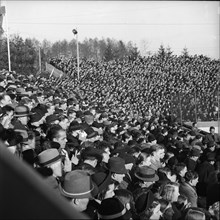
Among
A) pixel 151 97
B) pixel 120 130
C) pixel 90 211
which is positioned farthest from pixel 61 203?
pixel 151 97

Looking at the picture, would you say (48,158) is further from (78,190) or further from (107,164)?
(78,190)

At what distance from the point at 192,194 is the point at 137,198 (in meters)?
1.27

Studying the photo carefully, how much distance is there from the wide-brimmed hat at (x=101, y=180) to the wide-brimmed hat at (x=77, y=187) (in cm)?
45

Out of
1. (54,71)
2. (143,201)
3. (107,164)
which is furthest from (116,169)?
(54,71)

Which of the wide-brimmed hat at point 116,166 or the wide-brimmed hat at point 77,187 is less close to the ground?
the wide-brimmed hat at point 77,187

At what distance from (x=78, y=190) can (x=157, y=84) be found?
2126 cm

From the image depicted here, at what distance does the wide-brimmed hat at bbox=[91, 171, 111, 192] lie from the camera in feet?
9.96

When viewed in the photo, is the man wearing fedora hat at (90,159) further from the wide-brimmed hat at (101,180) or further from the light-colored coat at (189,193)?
the light-colored coat at (189,193)

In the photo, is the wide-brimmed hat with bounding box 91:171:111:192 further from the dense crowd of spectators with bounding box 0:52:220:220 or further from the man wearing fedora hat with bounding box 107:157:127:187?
the man wearing fedora hat with bounding box 107:157:127:187

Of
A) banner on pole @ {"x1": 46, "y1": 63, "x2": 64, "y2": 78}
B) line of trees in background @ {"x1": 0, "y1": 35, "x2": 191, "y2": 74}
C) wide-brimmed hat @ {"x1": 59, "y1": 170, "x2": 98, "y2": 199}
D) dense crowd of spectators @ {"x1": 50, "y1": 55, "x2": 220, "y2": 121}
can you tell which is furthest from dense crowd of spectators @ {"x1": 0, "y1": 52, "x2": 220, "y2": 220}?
line of trees in background @ {"x1": 0, "y1": 35, "x2": 191, "y2": 74}

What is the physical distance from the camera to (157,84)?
23.4m

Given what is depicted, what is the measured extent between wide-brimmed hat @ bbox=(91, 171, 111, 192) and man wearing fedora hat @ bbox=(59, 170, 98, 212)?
0.45m

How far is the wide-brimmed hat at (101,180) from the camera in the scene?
3.03 meters

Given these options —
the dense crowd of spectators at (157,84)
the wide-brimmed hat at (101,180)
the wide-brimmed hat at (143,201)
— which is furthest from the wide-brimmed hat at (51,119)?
the dense crowd of spectators at (157,84)
